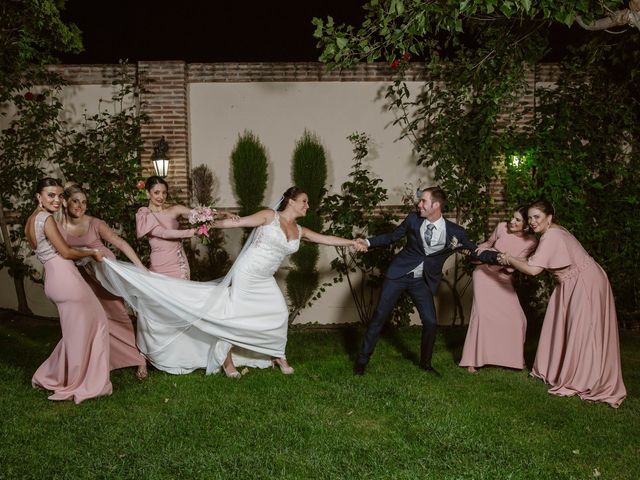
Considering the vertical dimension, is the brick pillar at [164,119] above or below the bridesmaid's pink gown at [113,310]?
above

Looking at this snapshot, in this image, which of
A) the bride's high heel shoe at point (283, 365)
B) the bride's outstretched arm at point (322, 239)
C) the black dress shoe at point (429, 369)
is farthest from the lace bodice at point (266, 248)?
the black dress shoe at point (429, 369)

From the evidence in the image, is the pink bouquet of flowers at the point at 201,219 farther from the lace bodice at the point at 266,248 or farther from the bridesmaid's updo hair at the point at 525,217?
the bridesmaid's updo hair at the point at 525,217

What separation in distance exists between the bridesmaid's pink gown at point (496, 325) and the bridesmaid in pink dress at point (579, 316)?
1.88ft

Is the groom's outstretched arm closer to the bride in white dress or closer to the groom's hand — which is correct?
the groom's hand

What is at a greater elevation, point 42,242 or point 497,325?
point 42,242

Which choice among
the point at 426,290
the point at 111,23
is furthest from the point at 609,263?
the point at 111,23

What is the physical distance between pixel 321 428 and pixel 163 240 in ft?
9.58

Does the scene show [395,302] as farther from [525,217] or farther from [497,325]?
[525,217]

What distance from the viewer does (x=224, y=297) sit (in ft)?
19.9

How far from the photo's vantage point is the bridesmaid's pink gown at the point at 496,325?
649cm

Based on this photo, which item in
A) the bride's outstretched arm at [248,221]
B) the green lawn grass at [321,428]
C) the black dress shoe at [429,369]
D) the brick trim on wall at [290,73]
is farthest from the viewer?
the brick trim on wall at [290,73]

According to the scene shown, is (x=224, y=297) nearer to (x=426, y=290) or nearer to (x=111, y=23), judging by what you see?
(x=426, y=290)

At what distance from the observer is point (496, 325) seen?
651cm

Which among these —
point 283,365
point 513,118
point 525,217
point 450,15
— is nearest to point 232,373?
point 283,365
